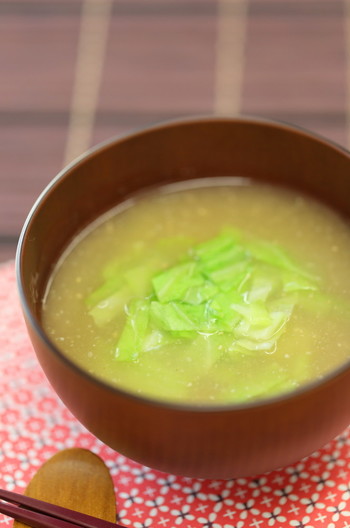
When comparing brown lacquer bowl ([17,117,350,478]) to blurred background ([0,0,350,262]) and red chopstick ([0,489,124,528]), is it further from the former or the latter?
blurred background ([0,0,350,262])

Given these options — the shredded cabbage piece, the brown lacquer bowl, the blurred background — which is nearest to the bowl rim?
the brown lacquer bowl

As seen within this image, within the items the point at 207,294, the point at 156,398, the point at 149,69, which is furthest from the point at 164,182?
the point at 149,69

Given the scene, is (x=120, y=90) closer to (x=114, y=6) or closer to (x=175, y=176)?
(x=114, y=6)

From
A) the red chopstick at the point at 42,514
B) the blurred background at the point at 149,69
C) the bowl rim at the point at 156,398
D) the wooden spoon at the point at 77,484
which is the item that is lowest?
the red chopstick at the point at 42,514

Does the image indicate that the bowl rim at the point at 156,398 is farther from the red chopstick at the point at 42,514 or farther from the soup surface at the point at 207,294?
the red chopstick at the point at 42,514

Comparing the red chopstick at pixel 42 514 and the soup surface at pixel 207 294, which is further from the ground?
the soup surface at pixel 207 294

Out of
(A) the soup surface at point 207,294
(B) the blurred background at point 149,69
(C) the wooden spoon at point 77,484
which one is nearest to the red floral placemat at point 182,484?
(C) the wooden spoon at point 77,484

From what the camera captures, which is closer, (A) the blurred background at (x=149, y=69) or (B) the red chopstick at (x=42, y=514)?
(B) the red chopstick at (x=42, y=514)
